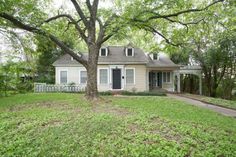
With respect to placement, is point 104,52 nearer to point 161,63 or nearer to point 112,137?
point 161,63

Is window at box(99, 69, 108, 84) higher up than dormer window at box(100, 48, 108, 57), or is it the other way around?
dormer window at box(100, 48, 108, 57)

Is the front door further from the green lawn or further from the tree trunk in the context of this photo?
the green lawn

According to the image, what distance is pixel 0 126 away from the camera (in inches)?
281

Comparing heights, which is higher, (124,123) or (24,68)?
(24,68)

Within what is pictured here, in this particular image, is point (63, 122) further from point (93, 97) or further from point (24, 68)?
point (24, 68)

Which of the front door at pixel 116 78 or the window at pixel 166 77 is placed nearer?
the front door at pixel 116 78

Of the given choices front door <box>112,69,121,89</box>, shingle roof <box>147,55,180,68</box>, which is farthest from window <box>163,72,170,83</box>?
front door <box>112,69,121,89</box>

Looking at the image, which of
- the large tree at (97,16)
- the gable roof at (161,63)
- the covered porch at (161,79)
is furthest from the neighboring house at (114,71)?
the large tree at (97,16)

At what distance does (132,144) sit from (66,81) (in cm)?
1888

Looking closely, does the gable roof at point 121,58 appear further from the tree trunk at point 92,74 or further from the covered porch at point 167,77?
the tree trunk at point 92,74

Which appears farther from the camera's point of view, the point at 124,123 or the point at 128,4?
the point at 128,4

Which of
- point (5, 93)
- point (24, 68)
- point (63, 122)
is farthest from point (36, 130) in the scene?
point (24, 68)

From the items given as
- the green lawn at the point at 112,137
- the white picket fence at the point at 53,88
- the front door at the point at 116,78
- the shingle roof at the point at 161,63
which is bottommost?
the green lawn at the point at 112,137

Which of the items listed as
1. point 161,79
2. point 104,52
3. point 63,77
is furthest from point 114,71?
point 161,79
